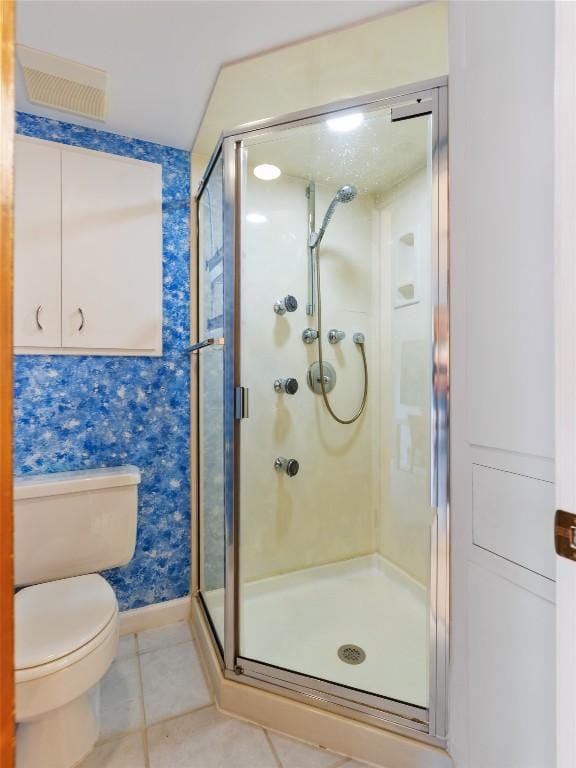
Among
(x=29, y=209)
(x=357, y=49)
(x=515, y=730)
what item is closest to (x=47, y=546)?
(x=29, y=209)

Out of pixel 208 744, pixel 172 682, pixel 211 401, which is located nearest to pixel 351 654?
pixel 208 744

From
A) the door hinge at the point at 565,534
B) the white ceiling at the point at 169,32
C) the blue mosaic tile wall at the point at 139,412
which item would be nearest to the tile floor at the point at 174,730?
the blue mosaic tile wall at the point at 139,412

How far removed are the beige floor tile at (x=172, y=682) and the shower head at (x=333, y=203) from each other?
198 cm

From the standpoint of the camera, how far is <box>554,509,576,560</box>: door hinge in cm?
60

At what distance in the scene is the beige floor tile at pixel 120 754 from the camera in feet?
3.79

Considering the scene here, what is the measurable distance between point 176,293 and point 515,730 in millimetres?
1893

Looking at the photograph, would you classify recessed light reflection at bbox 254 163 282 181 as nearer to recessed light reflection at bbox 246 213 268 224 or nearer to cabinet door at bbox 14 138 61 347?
recessed light reflection at bbox 246 213 268 224

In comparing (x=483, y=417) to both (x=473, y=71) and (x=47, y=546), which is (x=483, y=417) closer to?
(x=473, y=71)

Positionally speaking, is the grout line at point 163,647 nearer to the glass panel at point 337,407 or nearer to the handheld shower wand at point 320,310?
the glass panel at point 337,407

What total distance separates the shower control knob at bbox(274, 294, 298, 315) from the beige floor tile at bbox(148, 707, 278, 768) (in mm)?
1633

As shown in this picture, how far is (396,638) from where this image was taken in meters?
1.54

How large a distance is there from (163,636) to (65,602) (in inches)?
25.7

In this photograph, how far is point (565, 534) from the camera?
2.00ft

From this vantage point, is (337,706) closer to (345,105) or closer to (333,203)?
(345,105)
